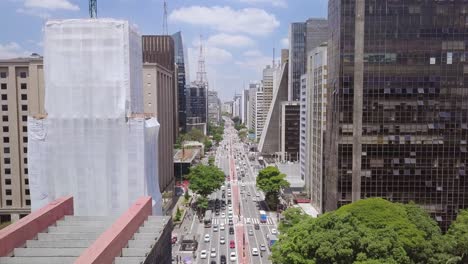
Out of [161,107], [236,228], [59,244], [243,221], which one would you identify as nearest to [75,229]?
[59,244]

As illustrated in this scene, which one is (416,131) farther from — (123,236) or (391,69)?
(123,236)

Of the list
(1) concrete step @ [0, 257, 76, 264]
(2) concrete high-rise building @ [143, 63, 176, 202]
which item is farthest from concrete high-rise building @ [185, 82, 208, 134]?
(1) concrete step @ [0, 257, 76, 264]

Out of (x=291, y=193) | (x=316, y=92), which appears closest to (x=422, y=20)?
(x=316, y=92)

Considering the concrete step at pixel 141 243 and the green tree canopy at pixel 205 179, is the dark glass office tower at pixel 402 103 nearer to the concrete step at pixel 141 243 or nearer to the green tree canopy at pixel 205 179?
the green tree canopy at pixel 205 179

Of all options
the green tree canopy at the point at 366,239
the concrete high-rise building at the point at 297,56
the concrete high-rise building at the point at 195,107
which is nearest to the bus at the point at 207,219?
the green tree canopy at the point at 366,239

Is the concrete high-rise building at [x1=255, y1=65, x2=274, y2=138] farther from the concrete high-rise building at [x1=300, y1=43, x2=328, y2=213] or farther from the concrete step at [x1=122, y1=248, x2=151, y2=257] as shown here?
the concrete step at [x1=122, y1=248, x2=151, y2=257]

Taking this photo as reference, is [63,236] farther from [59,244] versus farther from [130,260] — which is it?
[130,260]
